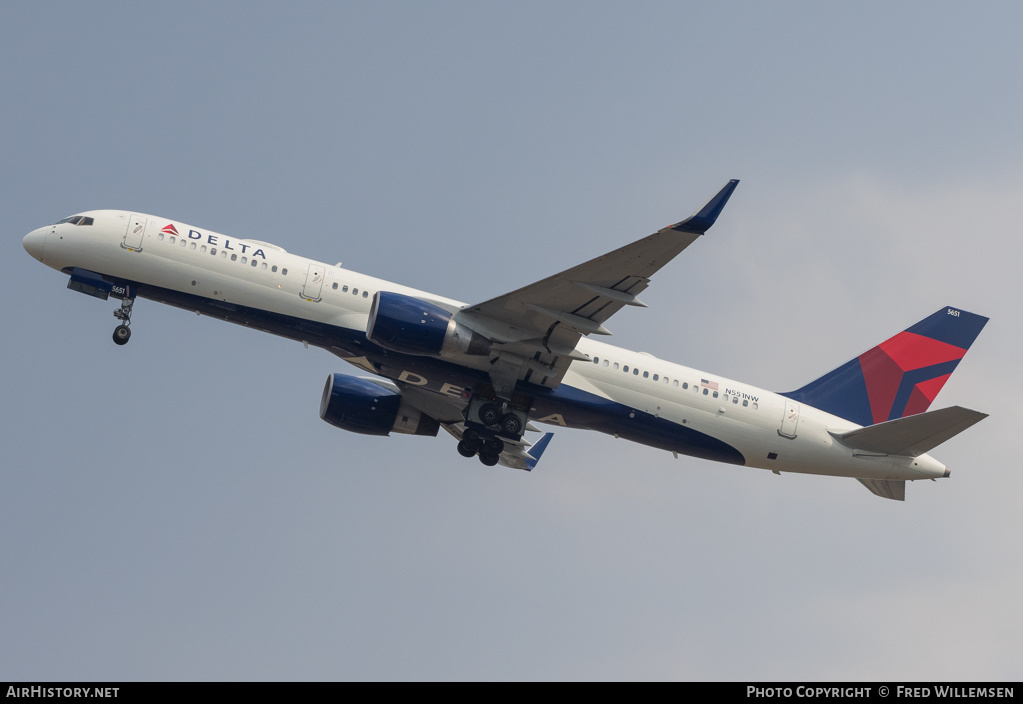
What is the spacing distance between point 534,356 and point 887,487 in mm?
13597

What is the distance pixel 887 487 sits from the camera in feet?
121

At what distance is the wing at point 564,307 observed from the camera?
93.5 feet

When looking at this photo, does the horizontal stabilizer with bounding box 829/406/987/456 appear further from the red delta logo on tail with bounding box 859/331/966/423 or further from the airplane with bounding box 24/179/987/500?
the red delta logo on tail with bounding box 859/331/966/423

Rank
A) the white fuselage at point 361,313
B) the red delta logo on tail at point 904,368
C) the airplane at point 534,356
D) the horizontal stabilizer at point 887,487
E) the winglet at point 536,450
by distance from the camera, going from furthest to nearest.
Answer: the winglet at point 536,450 → the red delta logo on tail at point 904,368 → the horizontal stabilizer at point 887,487 → the white fuselage at point 361,313 → the airplane at point 534,356

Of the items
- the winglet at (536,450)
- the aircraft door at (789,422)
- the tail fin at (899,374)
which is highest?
the tail fin at (899,374)

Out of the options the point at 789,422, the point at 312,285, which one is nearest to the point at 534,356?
the point at 312,285

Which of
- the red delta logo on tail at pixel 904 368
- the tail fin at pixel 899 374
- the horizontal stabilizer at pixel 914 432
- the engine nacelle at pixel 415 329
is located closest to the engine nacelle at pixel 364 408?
the engine nacelle at pixel 415 329

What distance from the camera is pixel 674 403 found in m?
34.9

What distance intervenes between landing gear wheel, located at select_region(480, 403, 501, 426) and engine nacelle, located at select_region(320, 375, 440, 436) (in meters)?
6.08

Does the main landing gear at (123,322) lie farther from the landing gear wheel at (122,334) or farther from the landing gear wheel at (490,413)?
the landing gear wheel at (490,413)

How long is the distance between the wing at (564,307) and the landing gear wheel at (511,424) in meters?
0.85
